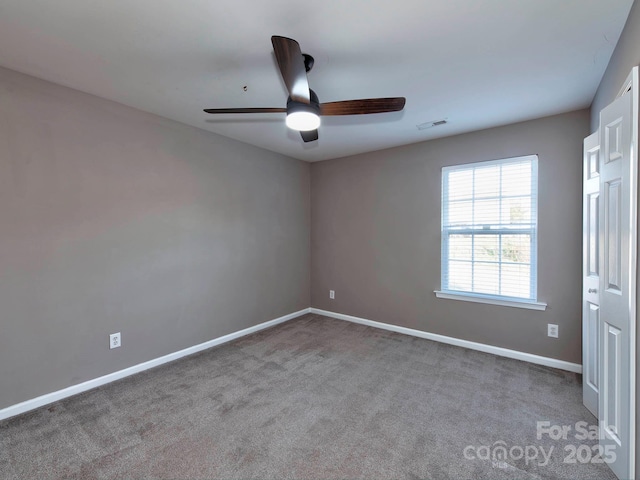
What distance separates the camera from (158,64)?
203 centimetres

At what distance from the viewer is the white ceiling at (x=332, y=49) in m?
1.54

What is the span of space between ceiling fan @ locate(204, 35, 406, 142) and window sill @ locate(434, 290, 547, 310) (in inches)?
97.1

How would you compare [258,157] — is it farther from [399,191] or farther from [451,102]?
[451,102]

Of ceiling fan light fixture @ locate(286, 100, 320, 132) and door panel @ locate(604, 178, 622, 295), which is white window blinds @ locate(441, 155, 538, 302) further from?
ceiling fan light fixture @ locate(286, 100, 320, 132)

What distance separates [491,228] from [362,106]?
2.26 metres

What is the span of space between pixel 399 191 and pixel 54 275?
11.9 ft

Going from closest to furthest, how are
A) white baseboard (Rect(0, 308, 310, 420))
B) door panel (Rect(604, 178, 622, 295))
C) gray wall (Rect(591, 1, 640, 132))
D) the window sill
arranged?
gray wall (Rect(591, 1, 640, 132)) → door panel (Rect(604, 178, 622, 295)) → white baseboard (Rect(0, 308, 310, 420)) → the window sill

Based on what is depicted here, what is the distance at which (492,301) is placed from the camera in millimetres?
3229

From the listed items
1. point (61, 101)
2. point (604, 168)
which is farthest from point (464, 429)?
point (61, 101)

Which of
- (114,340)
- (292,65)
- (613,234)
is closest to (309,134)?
(292,65)

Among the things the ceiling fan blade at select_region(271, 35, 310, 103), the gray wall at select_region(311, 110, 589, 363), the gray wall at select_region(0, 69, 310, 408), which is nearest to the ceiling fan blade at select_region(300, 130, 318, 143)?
the ceiling fan blade at select_region(271, 35, 310, 103)

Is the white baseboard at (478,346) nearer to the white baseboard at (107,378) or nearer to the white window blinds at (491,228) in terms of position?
the white window blinds at (491,228)

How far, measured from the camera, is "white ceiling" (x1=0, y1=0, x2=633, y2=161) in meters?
1.54

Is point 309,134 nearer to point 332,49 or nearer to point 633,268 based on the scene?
point 332,49
